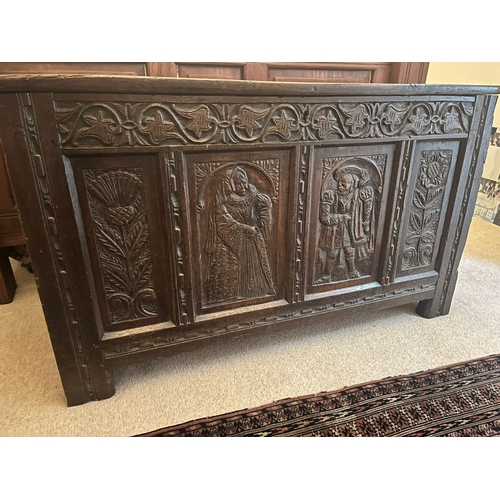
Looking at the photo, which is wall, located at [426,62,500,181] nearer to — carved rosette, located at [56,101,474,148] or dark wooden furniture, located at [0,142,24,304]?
carved rosette, located at [56,101,474,148]

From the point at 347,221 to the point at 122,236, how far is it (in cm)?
80

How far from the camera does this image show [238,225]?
122cm

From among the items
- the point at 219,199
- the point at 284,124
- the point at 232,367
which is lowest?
the point at 232,367

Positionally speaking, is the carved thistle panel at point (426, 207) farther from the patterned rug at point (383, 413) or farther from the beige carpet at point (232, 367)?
the patterned rug at point (383, 413)

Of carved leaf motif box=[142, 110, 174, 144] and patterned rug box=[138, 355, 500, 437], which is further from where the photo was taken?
patterned rug box=[138, 355, 500, 437]

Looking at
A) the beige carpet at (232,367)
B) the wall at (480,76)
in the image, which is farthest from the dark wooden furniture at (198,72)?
the wall at (480,76)

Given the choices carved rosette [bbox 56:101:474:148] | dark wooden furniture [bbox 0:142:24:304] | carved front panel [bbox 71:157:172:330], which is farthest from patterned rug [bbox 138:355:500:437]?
dark wooden furniture [bbox 0:142:24:304]

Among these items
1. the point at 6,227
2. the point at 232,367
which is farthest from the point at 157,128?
the point at 6,227

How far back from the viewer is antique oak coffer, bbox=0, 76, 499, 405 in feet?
Answer: 3.19

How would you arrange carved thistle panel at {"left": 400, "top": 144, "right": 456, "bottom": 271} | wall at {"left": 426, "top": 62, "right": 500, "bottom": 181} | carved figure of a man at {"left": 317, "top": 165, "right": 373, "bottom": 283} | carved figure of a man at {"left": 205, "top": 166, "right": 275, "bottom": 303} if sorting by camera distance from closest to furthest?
carved figure of a man at {"left": 205, "top": 166, "right": 275, "bottom": 303} < carved figure of a man at {"left": 317, "top": 165, "right": 373, "bottom": 283} < carved thistle panel at {"left": 400, "top": 144, "right": 456, "bottom": 271} < wall at {"left": 426, "top": 62, "right": 500, "bottom": 181}

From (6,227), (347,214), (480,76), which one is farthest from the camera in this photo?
(480,76)

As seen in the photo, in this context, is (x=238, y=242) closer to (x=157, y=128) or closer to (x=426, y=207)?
(x=157, y=128)

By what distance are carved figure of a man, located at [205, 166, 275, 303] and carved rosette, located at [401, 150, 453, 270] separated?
630mm

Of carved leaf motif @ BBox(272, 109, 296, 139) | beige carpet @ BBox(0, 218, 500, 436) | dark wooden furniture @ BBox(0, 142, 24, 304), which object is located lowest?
beige carpet @ BBox(0, 218, 500, 436)
